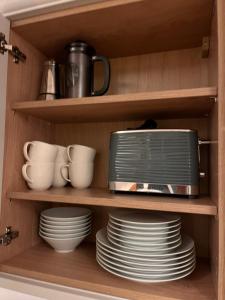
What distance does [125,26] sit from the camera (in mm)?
729

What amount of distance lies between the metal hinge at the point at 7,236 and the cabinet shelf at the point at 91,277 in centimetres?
6

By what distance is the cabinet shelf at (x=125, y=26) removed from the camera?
25.4 inches

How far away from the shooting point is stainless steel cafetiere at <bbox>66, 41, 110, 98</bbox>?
764 millimetres

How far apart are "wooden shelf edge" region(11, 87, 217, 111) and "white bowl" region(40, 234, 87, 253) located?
1.42 feet

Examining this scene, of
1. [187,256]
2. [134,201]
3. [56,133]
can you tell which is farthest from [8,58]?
[187,256]

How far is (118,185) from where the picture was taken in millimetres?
690

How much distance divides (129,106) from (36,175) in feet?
1.20

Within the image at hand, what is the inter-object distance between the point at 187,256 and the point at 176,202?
0.60ft

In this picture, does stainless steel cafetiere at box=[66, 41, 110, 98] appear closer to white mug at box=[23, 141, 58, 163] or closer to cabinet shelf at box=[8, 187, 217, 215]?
white mug at box=[23, 141, 58, 163]

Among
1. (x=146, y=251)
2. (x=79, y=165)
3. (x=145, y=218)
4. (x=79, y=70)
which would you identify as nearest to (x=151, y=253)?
(x=146, y=251)

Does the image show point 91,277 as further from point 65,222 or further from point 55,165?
point 55,165

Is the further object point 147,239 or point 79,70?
point 79,70

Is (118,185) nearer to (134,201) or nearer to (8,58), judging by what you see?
(134,201)

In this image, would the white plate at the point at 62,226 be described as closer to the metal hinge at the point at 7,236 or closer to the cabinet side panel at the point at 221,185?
the metal hinge at the point at 7,236
